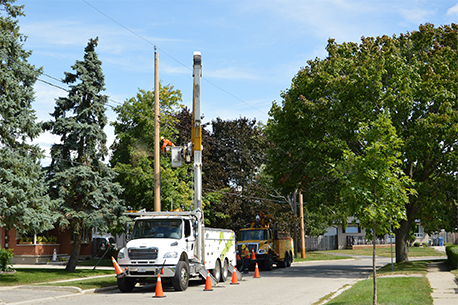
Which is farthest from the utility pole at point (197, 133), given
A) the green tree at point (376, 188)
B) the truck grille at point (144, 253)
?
the green tree at point (376, 188)

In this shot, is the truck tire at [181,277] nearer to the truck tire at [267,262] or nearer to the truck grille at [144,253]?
the truck grille at [144,253]

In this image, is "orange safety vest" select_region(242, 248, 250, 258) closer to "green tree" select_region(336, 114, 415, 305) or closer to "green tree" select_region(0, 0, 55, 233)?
"green tree" select_region(0, 0, 55, 233)

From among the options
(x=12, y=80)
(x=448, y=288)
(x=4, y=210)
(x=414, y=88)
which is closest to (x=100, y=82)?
(x=12, y=80)

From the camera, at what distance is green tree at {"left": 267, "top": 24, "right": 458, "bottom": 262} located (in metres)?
24.1

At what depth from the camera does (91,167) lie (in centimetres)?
2386

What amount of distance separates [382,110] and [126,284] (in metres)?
15.2

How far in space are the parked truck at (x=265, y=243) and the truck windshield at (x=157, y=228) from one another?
10231 mm

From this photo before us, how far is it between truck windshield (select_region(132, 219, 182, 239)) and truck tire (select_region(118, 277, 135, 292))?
1501mm

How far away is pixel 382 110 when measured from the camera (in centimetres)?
2509

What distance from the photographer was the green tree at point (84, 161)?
2272 centimetres

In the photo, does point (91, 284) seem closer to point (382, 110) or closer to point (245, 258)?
point (245, 258)

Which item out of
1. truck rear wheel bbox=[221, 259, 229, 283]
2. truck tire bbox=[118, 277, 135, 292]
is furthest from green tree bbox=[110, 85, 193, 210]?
truck tire bbox=[118, 277, 135, 292]

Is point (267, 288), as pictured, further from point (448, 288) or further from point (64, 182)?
point (64, 182)

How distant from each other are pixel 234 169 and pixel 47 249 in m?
17.2
